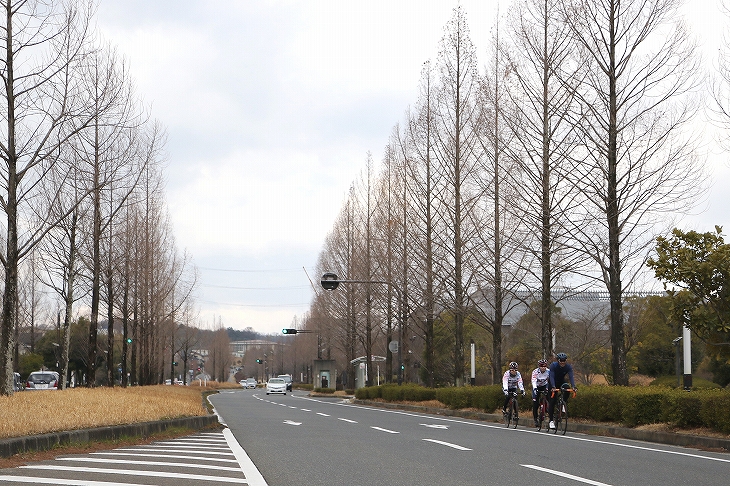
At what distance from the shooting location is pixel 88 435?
468 inches

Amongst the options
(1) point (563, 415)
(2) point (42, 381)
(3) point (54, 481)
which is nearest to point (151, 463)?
(3) point (54, 481)

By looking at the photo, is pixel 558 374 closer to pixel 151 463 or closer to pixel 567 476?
pixel 567 476

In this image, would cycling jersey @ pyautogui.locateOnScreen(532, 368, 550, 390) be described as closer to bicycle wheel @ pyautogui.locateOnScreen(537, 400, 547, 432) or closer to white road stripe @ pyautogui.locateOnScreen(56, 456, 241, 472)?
bicycle wheel @ pyautogui.locateOnScreen(537, 400, 547, 432)

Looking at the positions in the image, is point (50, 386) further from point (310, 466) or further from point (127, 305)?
point (310, 466)

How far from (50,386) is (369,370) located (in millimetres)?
17791

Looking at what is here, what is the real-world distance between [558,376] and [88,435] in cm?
1019

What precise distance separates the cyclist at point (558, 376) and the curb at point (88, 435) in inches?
308

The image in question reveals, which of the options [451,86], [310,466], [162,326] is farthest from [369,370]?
[310,466]

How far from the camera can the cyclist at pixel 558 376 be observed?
1719 cm

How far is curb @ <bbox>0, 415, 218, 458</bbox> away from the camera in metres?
9.64

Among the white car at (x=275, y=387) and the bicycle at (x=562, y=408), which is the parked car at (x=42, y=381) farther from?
the bicycle at (x=562, y=408)

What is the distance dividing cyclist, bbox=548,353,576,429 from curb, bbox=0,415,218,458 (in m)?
7.82

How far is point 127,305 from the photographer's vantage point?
35750 millimetres

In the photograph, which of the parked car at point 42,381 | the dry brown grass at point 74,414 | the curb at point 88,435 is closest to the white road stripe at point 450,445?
the curb at point 88,435
